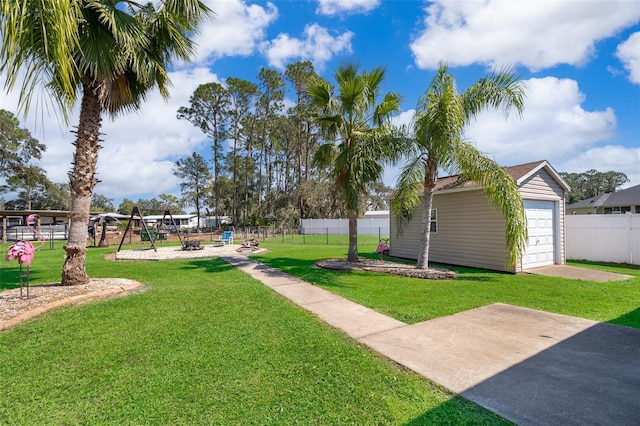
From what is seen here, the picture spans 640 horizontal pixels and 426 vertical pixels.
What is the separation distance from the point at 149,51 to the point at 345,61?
590 cm

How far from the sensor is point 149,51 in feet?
22.5

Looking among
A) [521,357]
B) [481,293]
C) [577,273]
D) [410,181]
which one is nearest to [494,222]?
[577,273]

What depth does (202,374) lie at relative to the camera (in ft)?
9.89

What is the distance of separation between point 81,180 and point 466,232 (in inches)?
422

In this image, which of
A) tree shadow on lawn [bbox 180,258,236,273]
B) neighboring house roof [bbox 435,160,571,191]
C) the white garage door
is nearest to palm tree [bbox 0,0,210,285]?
tree shadow on lawn [bbox 180,258,236,273]

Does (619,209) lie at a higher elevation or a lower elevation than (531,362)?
higher

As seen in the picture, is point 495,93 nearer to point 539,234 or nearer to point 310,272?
point 539,234

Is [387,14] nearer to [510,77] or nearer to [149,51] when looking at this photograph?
[510,77]

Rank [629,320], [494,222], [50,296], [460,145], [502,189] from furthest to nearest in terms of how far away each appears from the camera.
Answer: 1. [494,222]
2. [460,145]
3. [502,189]
4. [50,296]
5. [629,320]

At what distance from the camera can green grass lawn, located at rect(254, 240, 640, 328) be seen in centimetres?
519

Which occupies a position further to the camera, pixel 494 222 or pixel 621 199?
pixel 621 199

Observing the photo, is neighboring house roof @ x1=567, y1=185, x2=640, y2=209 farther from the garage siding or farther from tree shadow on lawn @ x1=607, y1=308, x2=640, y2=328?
tree shadow on lawn @ x1=607, y1=308, x2=640, y2=328

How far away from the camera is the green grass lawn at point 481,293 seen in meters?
5.19

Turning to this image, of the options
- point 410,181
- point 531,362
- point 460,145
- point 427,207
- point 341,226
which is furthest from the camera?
point 341,226
